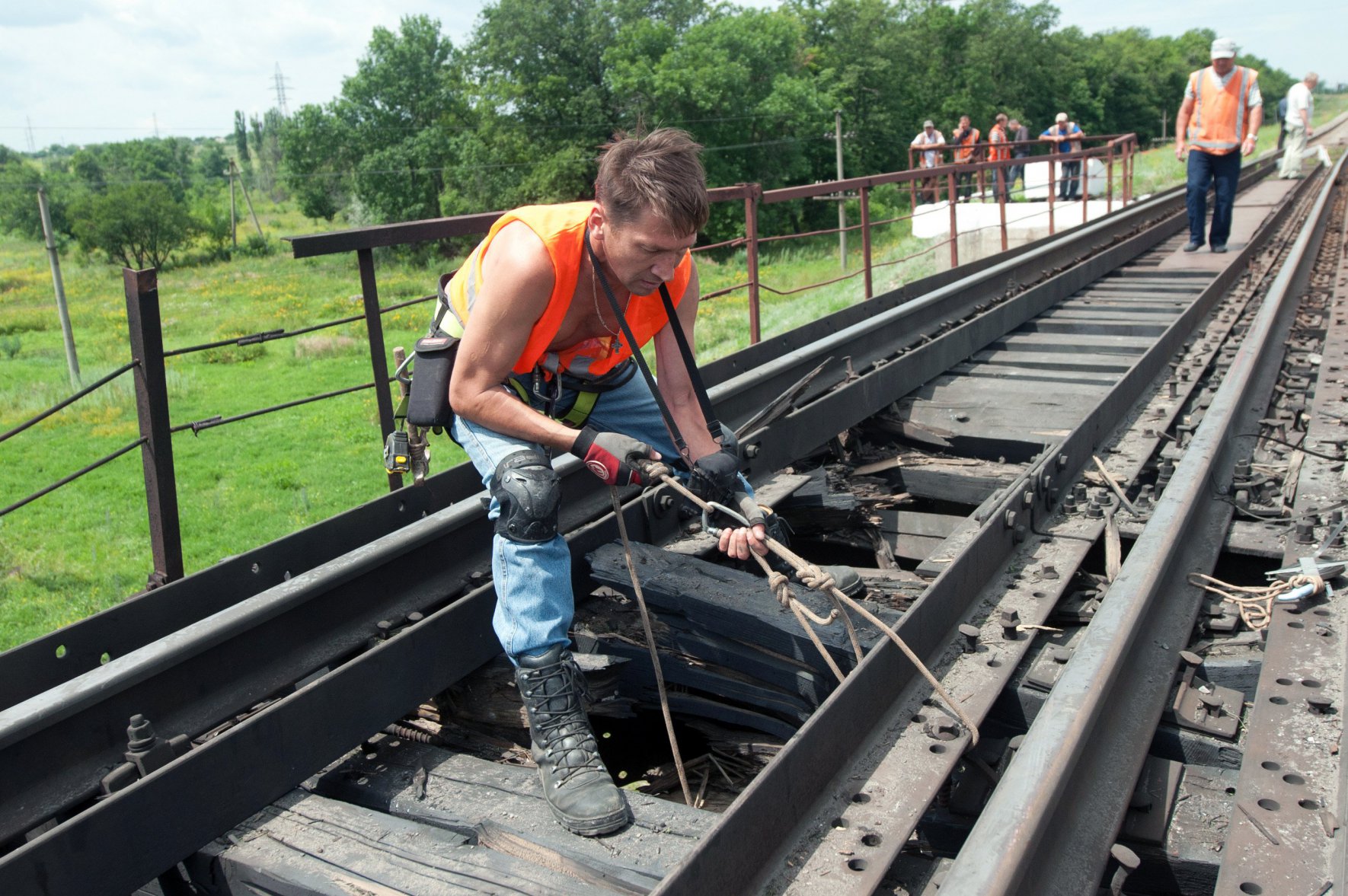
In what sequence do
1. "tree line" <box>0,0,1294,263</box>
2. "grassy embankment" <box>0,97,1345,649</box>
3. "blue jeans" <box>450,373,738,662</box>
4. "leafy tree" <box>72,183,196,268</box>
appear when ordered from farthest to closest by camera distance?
1. "tree line" <box>0,0,1294,263</box>
2. "leafy tree" <box>72,183,196,268</box>
3. "grassy embankment" <box>0,97,1345,649</box>
4. "blue jeans" <box>450,373,738,662</box>

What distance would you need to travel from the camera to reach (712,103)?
179 ft

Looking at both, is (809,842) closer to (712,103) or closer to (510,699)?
(510,699)

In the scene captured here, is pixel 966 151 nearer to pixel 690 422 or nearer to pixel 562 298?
pixel 690 422

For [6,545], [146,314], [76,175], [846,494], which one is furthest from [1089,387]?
[76,175]

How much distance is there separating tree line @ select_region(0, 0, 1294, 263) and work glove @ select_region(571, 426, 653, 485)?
4062 cm

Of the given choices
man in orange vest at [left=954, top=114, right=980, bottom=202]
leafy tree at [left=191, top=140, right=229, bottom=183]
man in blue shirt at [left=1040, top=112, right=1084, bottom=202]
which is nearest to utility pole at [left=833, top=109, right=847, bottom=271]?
man in orange vest at [left=954, top=114, right=980, bottom=202]

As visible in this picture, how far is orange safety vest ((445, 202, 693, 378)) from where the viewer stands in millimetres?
2768

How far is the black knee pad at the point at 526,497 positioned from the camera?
2.73 m

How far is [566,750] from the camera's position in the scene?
2537 mm

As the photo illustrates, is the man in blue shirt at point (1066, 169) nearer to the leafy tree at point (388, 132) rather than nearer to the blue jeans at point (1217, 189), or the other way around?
the blue jeans at point (1217, 189)

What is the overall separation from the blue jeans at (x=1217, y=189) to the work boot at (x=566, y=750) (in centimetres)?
987

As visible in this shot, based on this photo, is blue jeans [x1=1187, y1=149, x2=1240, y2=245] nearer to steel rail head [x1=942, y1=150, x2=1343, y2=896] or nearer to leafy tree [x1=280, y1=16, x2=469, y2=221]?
steel rail head [x1=942, y1=150, x2=1343, y2=896]

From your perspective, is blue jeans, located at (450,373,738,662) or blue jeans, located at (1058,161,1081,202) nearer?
blue jeans, located at (450,373,738,662)

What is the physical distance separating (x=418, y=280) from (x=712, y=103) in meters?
23.6
